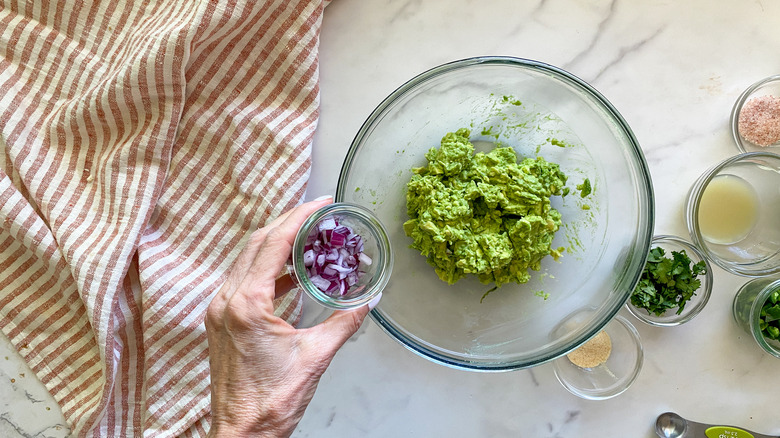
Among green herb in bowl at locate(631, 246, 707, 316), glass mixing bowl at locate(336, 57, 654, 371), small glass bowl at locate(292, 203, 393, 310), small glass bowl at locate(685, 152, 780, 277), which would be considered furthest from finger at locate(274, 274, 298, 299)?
small glass bowl at locate(685, 152, 780, 277)

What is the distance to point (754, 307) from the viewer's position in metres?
1.70

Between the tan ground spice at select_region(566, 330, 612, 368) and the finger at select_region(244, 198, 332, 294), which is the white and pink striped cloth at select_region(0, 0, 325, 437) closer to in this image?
the finger at select_region(244, 198, 332, 294)

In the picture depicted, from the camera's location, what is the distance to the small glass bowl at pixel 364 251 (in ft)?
4.35

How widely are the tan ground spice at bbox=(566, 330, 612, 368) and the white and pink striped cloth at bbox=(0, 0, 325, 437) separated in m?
0.88

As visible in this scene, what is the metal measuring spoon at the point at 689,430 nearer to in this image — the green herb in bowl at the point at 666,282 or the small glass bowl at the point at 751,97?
the green herb in bowl at the point at 666,282

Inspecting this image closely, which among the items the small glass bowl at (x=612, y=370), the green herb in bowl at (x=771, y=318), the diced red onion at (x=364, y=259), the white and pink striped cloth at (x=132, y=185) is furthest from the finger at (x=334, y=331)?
the green herb in bowl at (x=771, y=318)

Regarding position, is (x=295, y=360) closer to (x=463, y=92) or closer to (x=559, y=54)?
(x=463, y=92)

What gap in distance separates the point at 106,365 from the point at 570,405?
4.57 feet

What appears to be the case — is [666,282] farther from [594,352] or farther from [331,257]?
[331,257]

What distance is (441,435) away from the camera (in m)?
1.82

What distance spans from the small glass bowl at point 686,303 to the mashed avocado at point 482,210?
0.41m

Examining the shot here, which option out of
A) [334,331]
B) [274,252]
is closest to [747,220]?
[334,331]

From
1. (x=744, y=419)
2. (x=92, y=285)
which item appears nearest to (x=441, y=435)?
(x=744, y=419)

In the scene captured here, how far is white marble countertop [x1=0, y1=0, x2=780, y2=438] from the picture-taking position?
5.84ft
